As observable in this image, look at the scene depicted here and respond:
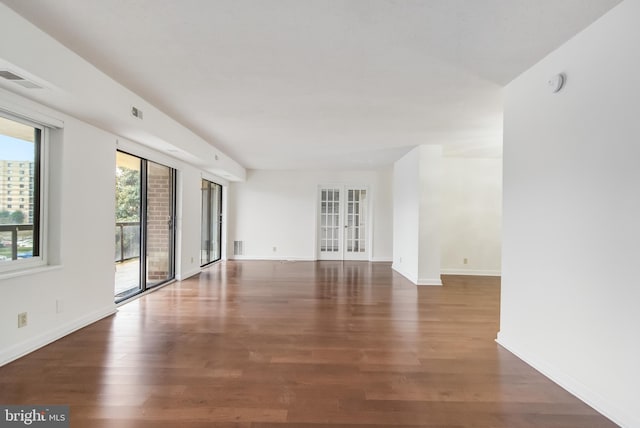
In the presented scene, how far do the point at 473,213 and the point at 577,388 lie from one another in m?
4.57

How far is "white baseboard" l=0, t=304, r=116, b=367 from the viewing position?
232cm

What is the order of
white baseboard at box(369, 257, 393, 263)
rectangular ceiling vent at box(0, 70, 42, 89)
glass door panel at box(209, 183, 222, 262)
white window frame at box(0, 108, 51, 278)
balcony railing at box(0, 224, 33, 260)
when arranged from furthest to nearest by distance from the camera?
white baseboard at box(369, 257, 393, 263)
glass door panel at box(209, 183, 222, 262)
white window frame at box(0, 108, 51, 278)
balcony railing at box(0, 224, 33, 260)
rectangular ceiling vent at box(0, 70, 42, 89)

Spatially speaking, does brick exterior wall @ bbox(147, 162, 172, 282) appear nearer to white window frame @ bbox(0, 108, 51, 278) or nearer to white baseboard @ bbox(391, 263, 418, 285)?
white window frame @ bbox(0, 108, 51, 278)

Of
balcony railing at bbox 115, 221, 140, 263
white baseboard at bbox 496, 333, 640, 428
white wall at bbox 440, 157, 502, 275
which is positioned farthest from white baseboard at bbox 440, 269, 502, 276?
balcony railing at bbox 115, 221, 140, 263

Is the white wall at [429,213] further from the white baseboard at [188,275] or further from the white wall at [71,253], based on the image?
the white wall at [71,253]

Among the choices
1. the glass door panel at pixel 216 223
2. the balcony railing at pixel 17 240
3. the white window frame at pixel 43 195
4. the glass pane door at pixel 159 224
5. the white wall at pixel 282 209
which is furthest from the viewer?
the white wall at pixel 282 209

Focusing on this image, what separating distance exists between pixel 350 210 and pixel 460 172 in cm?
298

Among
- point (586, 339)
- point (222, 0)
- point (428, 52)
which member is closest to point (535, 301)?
point (586, 339)

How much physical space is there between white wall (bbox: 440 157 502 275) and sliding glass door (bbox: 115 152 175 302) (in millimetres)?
5318

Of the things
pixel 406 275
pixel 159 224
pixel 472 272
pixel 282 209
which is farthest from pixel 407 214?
pixel 159 224

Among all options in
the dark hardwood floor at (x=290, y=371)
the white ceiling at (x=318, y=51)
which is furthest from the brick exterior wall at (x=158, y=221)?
the white ceiling at (x=318, y=51)

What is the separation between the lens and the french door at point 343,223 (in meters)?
8.11

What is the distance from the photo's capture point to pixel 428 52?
224cm

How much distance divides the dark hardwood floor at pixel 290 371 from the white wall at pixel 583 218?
24 cm
